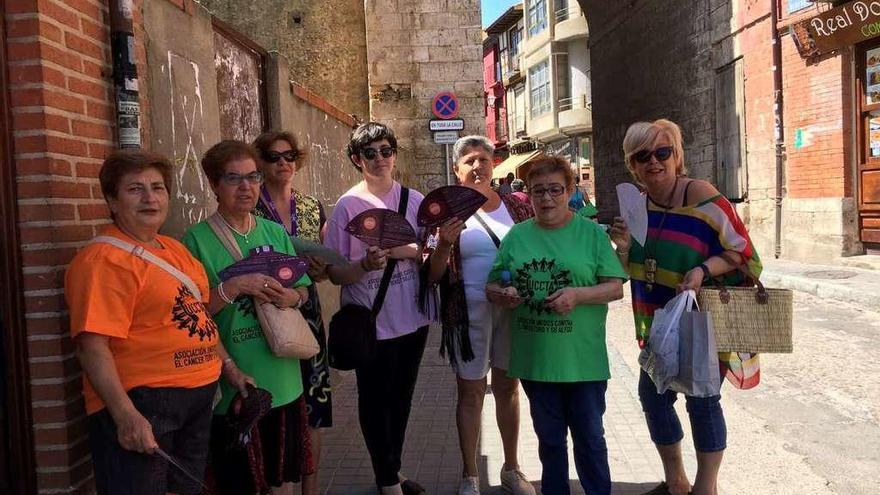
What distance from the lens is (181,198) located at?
365cm

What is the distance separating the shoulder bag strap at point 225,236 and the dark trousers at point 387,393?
0.94 meters

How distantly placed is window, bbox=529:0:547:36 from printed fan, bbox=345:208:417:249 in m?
33.0

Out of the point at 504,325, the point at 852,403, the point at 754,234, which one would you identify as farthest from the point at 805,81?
the point at 504,325

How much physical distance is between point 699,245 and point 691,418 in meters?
0.79

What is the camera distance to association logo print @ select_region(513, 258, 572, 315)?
315cm

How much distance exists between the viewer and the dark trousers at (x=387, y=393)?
3500mm

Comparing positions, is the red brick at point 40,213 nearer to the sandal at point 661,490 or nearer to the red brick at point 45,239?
the red brick at point 45,239

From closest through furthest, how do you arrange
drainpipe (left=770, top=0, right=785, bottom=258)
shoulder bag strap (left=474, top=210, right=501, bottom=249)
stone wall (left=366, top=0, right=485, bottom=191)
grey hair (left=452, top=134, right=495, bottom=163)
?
shoulder bag strap (left=474, top=210, right=501, bottom=249) < grey hair (left=452, top=134, right=495, bottom=163) < stone wall (left=366, top=0, right=485, bottom=191) < drainpipe (left=770, top=0, right=785, bottom=258)

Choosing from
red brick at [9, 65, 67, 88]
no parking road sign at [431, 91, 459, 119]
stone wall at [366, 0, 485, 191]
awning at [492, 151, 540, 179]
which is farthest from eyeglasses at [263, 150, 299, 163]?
awning at [492, 151, 540, 179]

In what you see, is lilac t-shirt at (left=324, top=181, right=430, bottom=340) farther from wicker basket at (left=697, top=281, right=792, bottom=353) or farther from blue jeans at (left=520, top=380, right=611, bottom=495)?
wicker basket at (left=697, top=281, right=792, bottom=353)

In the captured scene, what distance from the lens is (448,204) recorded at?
10.4 feet

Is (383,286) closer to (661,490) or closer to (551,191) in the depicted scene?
(551,191)

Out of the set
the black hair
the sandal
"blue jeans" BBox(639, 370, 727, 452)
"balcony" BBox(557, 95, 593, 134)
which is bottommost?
the sandal

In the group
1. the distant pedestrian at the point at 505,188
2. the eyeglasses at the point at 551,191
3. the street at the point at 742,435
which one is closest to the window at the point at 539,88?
the distant pedestrian at the point at 505,188
